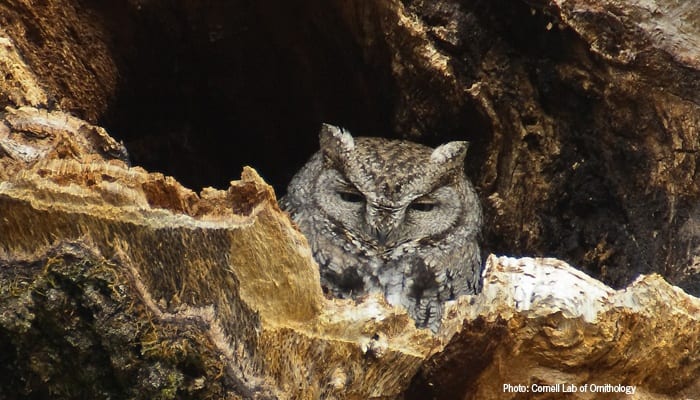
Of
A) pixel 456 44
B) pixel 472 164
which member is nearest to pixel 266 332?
pixel 456 44

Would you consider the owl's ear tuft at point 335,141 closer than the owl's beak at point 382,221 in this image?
No

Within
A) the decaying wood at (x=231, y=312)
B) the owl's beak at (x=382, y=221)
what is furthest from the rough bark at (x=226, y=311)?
the owl's beak at (x=382, y=221)

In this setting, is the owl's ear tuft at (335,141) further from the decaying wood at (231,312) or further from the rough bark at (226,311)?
the decaying wood at (231,312)

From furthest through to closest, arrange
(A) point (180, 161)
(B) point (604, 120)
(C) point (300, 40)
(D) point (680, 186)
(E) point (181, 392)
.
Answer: (A) point (180, 161)
(C) point (300, 40)
(B) point (604, 120)
(D) point (680, 186)
(E) point (181, 392)

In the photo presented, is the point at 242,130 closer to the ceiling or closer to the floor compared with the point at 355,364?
closer to the ceiling

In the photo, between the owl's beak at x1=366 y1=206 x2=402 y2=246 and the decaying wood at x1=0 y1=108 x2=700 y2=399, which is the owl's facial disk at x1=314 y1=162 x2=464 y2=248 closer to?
the owl's beak at x1=366 y1=206 x2=402 y2=246

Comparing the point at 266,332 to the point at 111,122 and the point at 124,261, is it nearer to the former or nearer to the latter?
the point at 124,261

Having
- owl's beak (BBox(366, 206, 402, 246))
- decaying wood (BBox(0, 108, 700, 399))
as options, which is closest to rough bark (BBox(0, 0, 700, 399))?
decaying wood (BBox(0, 108, 700, 399))
